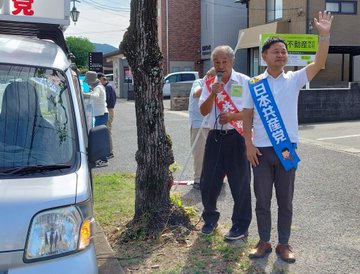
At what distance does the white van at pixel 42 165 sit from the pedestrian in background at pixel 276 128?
1428 mm

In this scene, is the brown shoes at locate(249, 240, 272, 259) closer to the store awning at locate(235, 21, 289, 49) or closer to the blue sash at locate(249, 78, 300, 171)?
the blue sash at locate(249, 78, 300, 171)

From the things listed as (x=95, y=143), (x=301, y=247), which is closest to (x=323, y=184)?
(x=301, y=247)

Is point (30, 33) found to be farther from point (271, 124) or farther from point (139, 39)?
point (271, 124)

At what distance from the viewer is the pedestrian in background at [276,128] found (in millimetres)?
4023

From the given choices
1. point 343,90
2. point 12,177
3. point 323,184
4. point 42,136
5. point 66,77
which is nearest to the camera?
point 12,177

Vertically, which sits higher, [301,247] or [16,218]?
[16,218]

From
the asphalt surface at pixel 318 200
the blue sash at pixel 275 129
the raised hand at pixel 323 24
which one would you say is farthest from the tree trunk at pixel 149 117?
the raised hand at pixel 323 24

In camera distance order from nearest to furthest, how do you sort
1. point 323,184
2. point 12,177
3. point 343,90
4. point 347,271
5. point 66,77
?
point 12,177, point 66,77, point 347,271, point 323,184, point 343,90

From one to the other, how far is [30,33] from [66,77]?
1.50m

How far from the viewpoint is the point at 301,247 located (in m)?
4.53

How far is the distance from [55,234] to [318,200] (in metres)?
4.36

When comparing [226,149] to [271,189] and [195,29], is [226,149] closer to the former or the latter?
[271,189]

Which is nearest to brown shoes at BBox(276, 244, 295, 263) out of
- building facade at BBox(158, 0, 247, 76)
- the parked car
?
the parked car

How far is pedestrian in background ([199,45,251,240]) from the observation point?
4656mm
